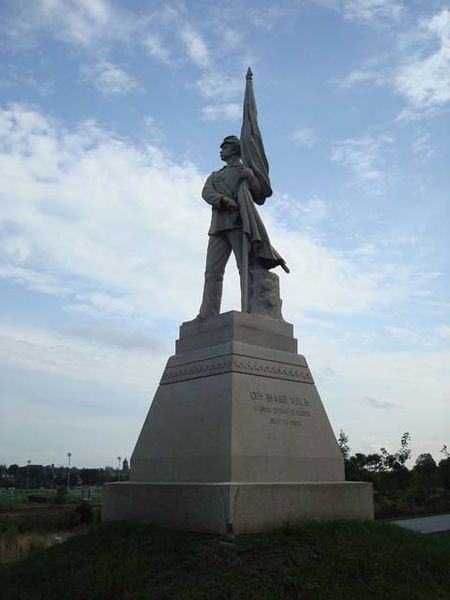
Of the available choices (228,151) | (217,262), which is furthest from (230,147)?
(217,262)

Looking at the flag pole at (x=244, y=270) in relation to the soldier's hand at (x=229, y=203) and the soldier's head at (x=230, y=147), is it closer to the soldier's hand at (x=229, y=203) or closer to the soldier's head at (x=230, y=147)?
the soldier's hand at (x=229, y=203)

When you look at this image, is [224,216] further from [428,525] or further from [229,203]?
[428,525]

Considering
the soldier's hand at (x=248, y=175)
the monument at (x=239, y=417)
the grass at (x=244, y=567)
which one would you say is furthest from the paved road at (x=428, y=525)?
the soldier's hand at (x=248, y=175)


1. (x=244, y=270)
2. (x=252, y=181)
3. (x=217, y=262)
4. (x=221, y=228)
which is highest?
(x=252, y=181)

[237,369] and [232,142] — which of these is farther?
[232,142]

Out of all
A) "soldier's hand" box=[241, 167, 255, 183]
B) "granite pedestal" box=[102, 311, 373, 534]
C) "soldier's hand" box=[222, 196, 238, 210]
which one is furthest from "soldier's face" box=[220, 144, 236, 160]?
"granite pedestal" box=[102, 311, 373, 534]

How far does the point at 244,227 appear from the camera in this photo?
984 centimetres

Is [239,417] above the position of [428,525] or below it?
above

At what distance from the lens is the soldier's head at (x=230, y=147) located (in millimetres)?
10547

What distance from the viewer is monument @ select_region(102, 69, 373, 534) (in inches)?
295

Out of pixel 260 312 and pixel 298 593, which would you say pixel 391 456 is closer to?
pixel 260 312

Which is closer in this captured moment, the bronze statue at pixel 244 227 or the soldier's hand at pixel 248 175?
the bronze statue at pixel 244 227

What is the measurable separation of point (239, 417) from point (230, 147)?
4.87 metres

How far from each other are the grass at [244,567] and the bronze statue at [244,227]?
3746 mm
